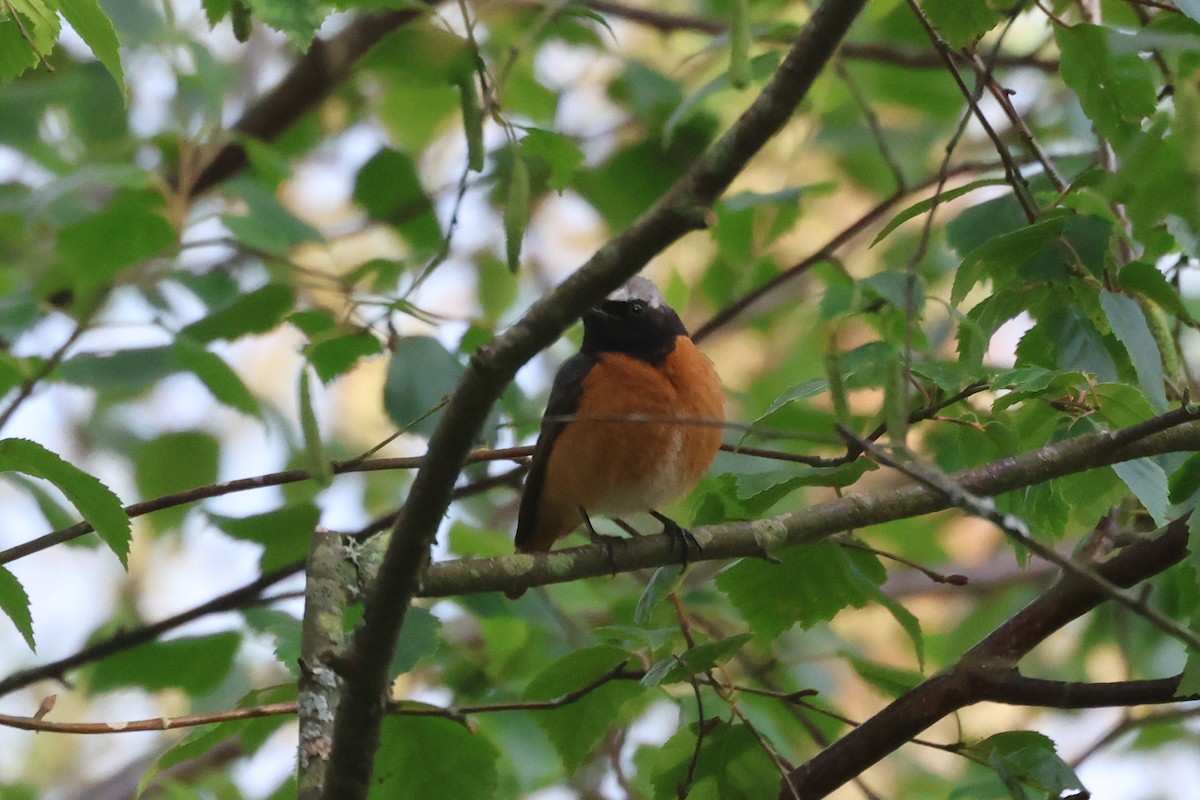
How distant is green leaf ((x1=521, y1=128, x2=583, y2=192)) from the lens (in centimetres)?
348

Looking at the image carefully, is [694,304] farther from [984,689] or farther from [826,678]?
[984,689]

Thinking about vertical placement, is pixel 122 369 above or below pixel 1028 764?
above

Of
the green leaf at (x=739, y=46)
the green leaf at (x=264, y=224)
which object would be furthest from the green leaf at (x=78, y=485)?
the green leaf at (x=264, y=224)

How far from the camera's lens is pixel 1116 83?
8.79ft

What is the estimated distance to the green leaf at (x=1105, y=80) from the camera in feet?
8.75

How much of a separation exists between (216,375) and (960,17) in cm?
263

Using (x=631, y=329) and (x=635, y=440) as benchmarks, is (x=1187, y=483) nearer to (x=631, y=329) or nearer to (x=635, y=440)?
(x=635, y=440)

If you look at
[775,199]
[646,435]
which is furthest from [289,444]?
[775,199]

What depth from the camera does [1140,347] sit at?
2.55 meters

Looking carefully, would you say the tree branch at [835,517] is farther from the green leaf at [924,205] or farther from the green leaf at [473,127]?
the green leaf at [473,127]

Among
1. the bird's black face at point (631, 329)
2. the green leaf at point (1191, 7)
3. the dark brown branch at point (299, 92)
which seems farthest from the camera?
the dark brown branch at point (299, 92)

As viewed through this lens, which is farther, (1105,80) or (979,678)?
(979,678)

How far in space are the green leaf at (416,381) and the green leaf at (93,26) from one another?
1.65 metres

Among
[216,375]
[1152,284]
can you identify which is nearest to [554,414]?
[216,375]
